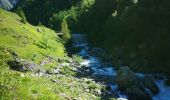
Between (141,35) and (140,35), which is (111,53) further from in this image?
(141,35)

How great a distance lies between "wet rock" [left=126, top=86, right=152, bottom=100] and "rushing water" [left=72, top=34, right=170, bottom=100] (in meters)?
0.78

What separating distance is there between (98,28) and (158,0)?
41.3m

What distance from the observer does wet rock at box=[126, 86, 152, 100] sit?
48.9 metres

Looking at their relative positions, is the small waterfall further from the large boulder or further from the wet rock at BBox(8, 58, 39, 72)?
the large boulder

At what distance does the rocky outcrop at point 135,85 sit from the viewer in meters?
49.5

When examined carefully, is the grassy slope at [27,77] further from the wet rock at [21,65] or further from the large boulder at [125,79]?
the large boulder at [125,79]

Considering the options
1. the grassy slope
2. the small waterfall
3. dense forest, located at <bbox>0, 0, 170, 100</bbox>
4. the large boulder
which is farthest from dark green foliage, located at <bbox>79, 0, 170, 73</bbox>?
the small waterfall

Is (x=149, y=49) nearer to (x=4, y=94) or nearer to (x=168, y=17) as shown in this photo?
(x=168, y=17)

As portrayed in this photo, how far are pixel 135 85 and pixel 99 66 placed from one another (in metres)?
22.9

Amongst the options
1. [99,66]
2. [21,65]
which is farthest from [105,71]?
[21,65]

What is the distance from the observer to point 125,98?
4800cm

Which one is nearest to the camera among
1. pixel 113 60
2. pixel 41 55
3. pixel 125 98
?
pixel 125 98

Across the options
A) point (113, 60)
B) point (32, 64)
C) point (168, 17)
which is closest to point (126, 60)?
point (113, 60)

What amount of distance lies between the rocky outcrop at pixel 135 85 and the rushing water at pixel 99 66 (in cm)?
92
